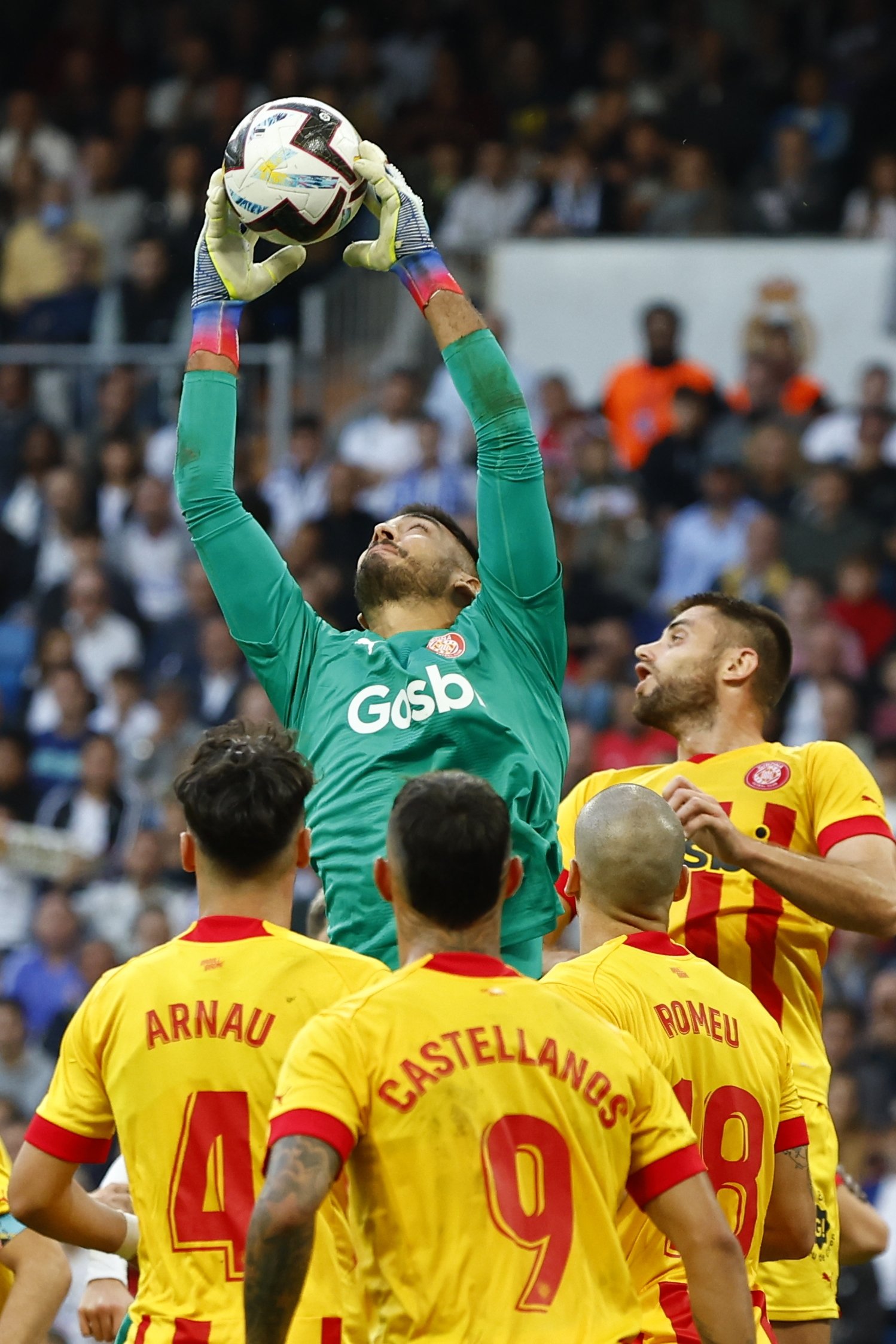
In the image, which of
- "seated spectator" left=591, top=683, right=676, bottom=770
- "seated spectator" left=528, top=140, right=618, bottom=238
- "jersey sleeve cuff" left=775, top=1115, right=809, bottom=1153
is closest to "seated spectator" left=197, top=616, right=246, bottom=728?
"seated spectator" left=591, top=683, right=676, bottom=770

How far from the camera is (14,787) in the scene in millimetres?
12938

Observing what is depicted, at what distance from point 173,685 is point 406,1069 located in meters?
9.29

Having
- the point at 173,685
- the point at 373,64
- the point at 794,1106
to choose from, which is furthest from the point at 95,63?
the point at 794,1106

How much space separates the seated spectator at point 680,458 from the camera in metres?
13.0

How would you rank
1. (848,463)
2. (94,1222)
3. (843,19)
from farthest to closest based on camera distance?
(843,19) < (848,463) < (94,1222)

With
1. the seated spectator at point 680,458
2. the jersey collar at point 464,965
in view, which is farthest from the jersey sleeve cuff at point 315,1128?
the seated spectator at point 680,458

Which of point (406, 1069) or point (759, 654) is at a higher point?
point (759, 654)

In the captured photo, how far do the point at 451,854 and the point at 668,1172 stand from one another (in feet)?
2.24

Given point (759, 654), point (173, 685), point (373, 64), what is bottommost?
point (173, 685)

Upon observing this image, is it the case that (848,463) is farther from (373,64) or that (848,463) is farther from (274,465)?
(373,64)

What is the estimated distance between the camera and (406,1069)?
3.61 metres

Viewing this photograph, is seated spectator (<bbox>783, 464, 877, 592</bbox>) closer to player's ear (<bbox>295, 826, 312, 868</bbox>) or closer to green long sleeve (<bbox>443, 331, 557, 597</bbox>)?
green long sleeve (<bbox>443, 331, 557, 597</bbox>)

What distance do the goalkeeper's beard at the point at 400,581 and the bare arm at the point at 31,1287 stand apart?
1757mm

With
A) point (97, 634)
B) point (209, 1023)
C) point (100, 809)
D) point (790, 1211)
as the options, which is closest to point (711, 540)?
point (100, 809)
